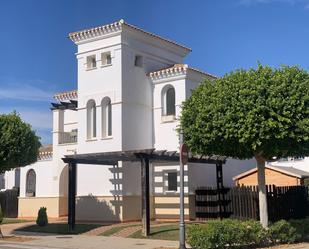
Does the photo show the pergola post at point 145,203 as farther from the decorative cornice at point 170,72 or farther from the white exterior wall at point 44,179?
→ the white exterior wall at point 44,179

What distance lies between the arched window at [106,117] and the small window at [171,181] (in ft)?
14.3

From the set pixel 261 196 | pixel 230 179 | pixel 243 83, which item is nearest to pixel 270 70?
pixel 243 83

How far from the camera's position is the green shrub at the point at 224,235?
1595cm

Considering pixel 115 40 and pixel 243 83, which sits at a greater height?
pixel 115 40

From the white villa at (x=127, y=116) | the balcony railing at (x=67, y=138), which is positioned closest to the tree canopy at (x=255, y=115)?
the white villa at (x=127, y=116)

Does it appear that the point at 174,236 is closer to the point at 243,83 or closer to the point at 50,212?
the point at 243,83

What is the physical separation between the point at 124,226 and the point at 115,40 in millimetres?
10969

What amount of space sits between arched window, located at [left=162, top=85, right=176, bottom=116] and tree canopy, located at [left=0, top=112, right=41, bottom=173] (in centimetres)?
920

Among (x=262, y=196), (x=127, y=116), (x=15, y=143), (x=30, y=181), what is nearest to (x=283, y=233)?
(x=262, y=196)

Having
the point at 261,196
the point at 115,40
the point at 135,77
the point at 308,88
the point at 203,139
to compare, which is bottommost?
the point at 261,196

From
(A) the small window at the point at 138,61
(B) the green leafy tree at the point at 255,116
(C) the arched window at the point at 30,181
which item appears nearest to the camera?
(B) the green leafy tree at the point at 255,116

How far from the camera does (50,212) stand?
3375 centimetres

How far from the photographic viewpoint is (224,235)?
1616 cm

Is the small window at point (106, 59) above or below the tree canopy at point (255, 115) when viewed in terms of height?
above
